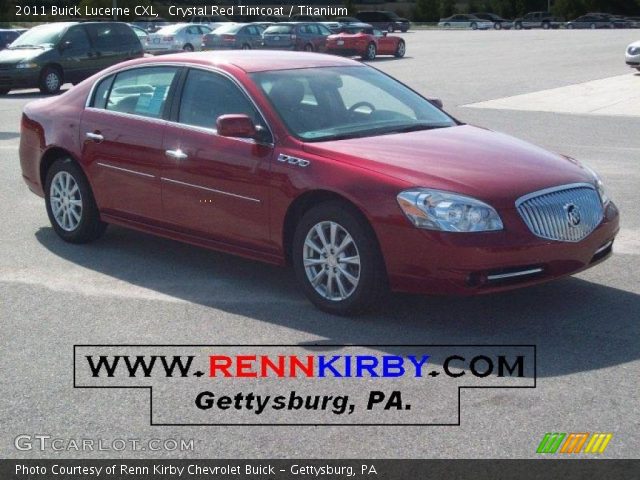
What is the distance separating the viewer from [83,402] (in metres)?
5.62

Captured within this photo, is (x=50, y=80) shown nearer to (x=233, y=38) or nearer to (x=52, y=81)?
(x=52, y=81)

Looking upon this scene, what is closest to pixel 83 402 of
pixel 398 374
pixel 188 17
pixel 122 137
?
pixel 398 374

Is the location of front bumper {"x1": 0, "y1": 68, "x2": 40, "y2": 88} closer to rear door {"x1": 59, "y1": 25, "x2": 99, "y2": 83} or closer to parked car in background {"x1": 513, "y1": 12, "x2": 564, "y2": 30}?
rear door {"x1": 59, "y1": 25, "x2": 99, "y2": 83}

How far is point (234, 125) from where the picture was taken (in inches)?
292

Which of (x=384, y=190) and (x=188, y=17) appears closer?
(x=384, y=190)

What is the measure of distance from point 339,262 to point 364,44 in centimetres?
3478

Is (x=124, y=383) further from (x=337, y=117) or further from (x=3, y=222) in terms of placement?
(x=3, y=222)

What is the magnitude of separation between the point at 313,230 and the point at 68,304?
168cm

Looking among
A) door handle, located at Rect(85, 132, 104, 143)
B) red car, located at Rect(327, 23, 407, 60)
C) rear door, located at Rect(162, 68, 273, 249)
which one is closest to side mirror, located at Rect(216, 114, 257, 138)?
rear door, located at Rect(162, 68, 273, 249)

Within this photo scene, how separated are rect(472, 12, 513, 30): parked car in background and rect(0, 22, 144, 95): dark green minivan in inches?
2565

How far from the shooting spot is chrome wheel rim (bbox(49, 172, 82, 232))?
9.04 m

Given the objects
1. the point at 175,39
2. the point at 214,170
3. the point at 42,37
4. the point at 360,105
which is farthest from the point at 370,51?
the point at 214,170

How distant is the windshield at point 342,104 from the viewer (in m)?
7.66

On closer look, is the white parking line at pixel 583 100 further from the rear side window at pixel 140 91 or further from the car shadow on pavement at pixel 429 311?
the car shadow on pavement at pixel 429 311
